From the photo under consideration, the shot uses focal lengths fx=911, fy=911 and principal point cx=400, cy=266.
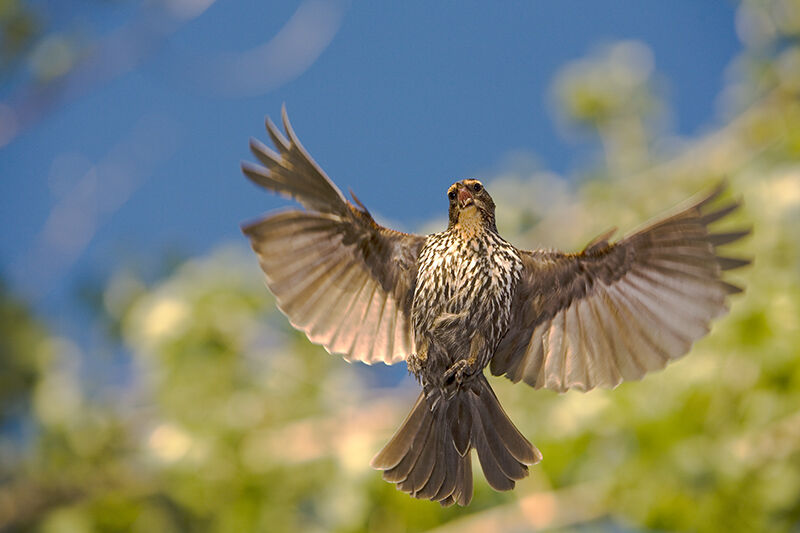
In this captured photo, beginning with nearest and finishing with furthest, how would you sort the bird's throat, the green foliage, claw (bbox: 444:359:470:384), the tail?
claw (bbox: 444:359:470:384), the bird's throat, the tail, the green foliage

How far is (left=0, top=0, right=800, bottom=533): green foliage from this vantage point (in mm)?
4258

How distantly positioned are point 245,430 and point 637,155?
11.7 feet

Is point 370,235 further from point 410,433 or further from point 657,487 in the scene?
point 657,487

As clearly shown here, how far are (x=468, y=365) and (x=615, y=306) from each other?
30.5 inches

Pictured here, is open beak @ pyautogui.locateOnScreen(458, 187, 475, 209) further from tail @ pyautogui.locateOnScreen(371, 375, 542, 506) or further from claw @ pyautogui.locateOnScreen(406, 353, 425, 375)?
tail @ pyautogui.locateOnScreen(371, 375, 542, 506)

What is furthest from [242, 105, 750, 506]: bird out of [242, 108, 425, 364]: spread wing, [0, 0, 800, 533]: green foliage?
[0, 0, 800, 533]: green foliage

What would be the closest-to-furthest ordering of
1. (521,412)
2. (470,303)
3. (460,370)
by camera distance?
(460,370)
(470,303)
(521,412)

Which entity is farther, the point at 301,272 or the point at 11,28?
the point at 11,28

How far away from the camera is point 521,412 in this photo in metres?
5.39

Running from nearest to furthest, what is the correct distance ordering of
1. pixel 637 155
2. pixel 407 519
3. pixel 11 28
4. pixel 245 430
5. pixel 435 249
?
pixel 435 249, pixel 407 519, pixel 245 430, pixel 637 155, pixel 11 28

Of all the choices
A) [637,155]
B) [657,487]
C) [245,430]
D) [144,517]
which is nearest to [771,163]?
[637,155]

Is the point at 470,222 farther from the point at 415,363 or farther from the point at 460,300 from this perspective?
the point at 415,363

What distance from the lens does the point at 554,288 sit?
287cm

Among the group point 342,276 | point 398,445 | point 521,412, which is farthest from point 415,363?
point 521,412
